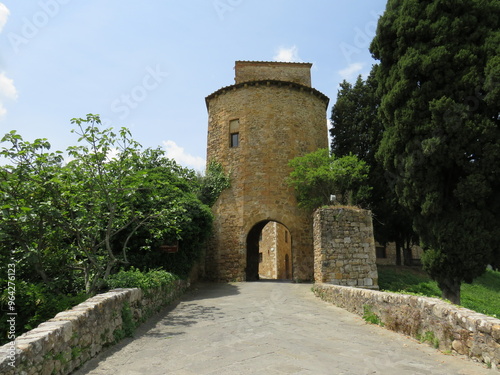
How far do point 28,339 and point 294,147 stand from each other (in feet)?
47.1

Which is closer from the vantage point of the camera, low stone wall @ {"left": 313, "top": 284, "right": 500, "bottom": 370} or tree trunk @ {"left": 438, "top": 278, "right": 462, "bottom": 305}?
low stone wall @ {"left": 313, "top": 284, "right": 500, "bottom": 370}

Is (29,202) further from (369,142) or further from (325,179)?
(369,142)

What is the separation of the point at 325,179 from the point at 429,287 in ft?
24.9

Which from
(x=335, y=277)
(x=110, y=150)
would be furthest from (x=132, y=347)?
(x=335, y=277)

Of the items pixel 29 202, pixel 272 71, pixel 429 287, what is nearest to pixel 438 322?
pixel 29 202

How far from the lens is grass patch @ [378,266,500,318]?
46.6 ft

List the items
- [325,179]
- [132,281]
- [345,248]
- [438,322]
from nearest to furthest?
[438,322], [132,281], [345,248], [325,179]

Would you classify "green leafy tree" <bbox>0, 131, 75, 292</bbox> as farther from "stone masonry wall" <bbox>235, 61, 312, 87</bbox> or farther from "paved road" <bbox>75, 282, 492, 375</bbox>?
"stone masonry wall" <bbox>235, 61, 312, 87</bbox>

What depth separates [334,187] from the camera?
14.6 metres

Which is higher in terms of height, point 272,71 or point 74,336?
point 272,71

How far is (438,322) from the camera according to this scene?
455 centimetres

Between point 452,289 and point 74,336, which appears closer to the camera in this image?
point 74,336

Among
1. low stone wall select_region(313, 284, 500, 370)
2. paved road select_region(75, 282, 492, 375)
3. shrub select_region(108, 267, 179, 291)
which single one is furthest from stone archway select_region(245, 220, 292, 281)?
low stone wall select_region(313, 284, 500, 370)

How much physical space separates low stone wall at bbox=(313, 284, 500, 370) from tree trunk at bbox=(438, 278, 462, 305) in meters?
4.79
